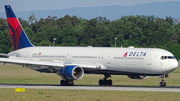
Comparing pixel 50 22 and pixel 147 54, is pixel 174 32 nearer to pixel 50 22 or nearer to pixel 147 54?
pixel 50 22

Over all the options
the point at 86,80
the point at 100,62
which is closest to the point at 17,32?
the point at 86,80

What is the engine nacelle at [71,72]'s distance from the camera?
138ft

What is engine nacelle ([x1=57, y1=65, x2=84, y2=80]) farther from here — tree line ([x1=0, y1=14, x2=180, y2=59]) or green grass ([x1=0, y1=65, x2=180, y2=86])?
tree line ([x1=0, y1=14, x2=180, y2=59])

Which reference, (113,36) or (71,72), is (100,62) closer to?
(71,72)

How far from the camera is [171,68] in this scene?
40.8 metres

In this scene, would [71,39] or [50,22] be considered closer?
[71,39]

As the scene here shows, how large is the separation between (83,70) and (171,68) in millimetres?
9484

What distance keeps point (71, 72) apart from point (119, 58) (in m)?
5.49

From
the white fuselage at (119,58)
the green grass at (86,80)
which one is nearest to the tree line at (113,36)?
the green grass at (86,80)

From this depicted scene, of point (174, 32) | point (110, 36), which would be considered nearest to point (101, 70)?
point (110, 36)

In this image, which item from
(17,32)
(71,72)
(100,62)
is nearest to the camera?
(71,72)

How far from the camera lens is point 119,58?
43531 millimetres

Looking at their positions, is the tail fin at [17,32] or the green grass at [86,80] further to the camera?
the tail fin at [17,32]

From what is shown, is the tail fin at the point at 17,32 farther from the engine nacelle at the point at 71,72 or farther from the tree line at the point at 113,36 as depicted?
the tree line at the point at 113,36
